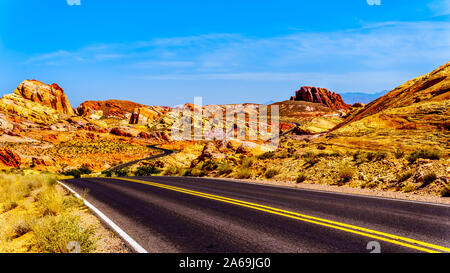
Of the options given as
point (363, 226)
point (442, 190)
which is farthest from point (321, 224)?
point (442, 190)

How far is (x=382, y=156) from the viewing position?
1384 cm

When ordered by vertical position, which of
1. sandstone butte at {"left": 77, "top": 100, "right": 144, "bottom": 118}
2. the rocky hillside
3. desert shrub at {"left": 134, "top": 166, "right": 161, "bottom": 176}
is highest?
sandstone butte at {"left": 77, "top": 100, "right": 144, "bottom": 118}

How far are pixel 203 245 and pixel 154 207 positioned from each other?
4.19m

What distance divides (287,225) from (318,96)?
19757cm

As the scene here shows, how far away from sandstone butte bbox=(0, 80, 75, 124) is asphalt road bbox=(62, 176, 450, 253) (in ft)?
338

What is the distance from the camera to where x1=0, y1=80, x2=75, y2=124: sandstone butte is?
290 ft

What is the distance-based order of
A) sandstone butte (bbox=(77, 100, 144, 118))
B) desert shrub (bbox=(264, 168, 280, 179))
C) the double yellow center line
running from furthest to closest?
sandstone butte (bbox=(77, 100, 144, 118)) < desert shrub (bbox=(264, 168, 280, 179)) < the double yellow center line

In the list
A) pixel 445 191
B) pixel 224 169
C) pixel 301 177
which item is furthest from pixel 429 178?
pixel 224 169

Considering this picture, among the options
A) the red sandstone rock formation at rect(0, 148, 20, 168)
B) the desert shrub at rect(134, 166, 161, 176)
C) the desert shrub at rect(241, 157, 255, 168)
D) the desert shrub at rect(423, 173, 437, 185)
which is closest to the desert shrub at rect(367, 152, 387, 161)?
the desert shrub at rect(423, 173, 437, 185)

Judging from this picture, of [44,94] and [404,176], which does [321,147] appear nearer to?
[404,176]

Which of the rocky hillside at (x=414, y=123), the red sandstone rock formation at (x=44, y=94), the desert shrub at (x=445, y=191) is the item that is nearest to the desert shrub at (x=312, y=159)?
the rocky hillside at (x=414, y=123)

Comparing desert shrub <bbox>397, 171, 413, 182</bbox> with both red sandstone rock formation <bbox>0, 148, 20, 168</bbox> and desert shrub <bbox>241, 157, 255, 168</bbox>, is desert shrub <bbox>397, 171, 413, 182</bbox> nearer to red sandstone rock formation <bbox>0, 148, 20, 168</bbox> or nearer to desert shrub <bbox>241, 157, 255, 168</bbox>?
desert shrub <bbox>241, 157, 255, 168</bbox>

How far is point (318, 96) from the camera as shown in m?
189

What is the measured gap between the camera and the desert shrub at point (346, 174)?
42.7ft
